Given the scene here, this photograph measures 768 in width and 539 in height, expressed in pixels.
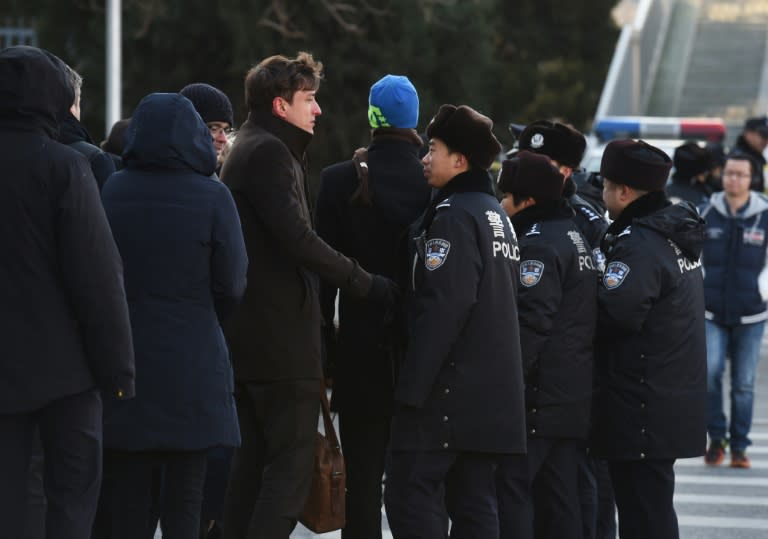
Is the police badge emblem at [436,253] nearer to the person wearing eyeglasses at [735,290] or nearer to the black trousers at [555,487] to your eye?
the black trousers at [555,487]

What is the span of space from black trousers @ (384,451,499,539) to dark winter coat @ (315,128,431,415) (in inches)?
17.6

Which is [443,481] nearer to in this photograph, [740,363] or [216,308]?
[216,308]

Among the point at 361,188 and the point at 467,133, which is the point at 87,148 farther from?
the point at 467,133

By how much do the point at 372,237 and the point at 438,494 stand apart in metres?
1.05

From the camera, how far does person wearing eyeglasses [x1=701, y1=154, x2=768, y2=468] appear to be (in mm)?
9852

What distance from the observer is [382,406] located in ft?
19.5

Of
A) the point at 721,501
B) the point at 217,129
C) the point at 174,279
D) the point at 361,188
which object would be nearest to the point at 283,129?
the point at 361,188

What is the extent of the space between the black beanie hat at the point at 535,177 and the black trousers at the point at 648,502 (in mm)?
1108

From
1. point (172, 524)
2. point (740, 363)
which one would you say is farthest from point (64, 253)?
point (740, 363)

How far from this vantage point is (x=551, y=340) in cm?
607

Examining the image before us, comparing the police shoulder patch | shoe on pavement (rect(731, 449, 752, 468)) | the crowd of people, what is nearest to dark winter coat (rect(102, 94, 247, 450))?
the crowd of people

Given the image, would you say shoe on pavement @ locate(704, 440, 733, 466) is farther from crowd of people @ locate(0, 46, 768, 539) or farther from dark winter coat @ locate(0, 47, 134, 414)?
dark winter coat @ locate(0, 47, 134, 414)

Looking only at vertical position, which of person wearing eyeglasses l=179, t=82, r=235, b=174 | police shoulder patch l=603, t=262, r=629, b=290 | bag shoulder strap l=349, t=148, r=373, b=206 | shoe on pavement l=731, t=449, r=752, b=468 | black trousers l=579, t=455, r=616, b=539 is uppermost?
person wearing eyeglasses l=179, t=82, r=235, b=174

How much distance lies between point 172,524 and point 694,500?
4124mm
